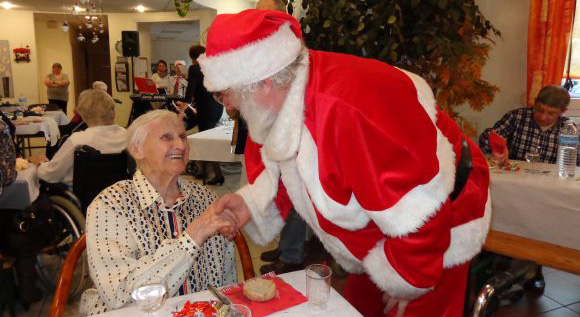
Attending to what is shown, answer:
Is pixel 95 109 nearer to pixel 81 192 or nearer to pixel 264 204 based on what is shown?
pixel 81 192

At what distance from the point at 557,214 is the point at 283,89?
6.54 ft

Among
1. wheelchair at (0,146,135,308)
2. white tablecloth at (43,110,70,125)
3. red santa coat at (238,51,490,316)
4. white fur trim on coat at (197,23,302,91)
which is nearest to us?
red santa coat at (238,51,490,316)

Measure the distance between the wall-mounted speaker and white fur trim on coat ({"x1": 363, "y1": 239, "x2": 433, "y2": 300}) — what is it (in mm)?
10241

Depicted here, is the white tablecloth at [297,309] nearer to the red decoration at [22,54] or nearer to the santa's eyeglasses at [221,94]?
the santa's eyeglasses at [221,94]

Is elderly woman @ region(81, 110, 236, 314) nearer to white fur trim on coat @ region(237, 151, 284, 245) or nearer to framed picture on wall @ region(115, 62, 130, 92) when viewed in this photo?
white fur trim on coat @ region(237, 151, 284, 245)

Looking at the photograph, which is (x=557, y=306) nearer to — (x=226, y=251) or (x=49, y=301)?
(x=226, y=251)

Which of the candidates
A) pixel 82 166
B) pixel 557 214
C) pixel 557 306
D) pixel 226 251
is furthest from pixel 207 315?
pixel 557 306

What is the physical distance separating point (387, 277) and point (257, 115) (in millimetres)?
589

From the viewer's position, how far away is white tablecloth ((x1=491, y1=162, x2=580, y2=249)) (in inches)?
94.0

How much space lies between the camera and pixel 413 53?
3.12 metres

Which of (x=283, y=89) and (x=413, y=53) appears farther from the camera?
(x=413, y=53)

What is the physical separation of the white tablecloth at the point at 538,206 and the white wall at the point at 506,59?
4.55 feet

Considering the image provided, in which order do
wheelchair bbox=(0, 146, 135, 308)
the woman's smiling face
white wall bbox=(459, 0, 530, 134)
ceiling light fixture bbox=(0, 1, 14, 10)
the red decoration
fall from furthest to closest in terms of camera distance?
the red decoration
ceiling light fixture bbox=(0, 1, 14, 10)
white wall bbox=(459, 0, 530, 134)
wheelchair bbox=(0, 146, 135, 308)
the woman's smiling face

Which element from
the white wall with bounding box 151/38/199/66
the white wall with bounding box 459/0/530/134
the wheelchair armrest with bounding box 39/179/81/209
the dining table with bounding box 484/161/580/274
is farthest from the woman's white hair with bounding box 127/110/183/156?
the white wall with bounding box 151/38/199/66
